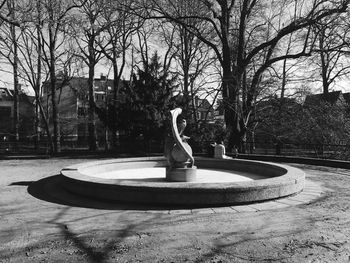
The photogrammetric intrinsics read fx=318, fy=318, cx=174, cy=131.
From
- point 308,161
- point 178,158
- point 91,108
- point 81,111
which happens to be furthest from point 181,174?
point 81,111

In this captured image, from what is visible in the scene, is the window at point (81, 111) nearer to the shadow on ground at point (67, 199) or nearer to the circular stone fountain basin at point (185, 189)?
the shadow on ground at point (67, 199)

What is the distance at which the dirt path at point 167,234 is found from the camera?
4.51 m

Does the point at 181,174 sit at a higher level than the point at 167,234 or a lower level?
higher

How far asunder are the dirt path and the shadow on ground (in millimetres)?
69

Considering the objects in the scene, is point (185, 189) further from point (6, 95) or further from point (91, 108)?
point (6, 95)

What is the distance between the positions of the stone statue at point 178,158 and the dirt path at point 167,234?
2603mm

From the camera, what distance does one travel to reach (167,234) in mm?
5379

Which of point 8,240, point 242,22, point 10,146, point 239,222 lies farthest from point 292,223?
point 10,146

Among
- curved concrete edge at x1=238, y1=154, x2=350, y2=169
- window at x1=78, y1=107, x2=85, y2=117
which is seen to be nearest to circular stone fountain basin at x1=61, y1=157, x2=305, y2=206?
curved concrete edge at x1=238, y1=154, x2=350, y2=169

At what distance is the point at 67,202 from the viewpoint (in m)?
7.84

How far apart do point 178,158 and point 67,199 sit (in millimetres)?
3392

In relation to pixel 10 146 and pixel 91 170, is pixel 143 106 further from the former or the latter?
pixel 10 146

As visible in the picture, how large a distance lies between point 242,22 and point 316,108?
7406 mm

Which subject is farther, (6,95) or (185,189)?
(6,95)
